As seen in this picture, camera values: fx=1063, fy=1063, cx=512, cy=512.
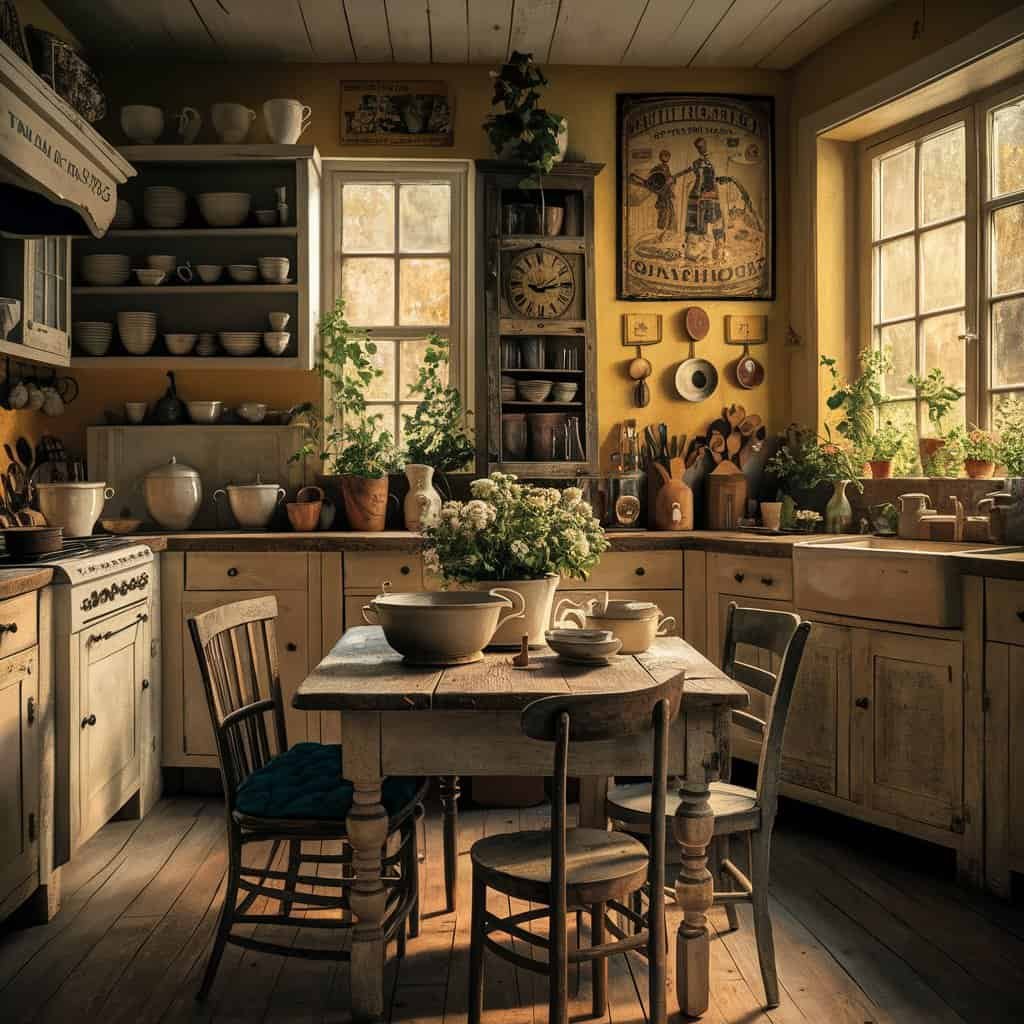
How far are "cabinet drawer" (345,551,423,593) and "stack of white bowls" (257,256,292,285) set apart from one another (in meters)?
1.30

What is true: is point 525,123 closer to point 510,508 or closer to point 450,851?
point 510,508

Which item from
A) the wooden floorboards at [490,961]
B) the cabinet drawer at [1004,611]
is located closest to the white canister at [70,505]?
the wooden floorboards at [490,961]

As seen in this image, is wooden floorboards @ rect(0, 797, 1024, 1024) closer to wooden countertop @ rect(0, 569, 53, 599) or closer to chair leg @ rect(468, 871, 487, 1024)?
chair leg @ rect(468, 871, 487, 1024)

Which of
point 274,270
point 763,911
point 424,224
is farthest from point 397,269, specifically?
point 763,911

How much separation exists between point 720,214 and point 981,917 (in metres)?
3.28

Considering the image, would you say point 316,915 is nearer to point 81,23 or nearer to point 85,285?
point 85,285

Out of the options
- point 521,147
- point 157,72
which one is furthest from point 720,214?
point 157,72

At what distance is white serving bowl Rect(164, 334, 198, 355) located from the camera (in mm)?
4668

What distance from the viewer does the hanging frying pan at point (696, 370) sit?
504cm

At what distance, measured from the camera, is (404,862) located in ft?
9.11

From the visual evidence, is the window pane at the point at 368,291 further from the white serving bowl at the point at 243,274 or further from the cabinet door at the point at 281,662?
the cabinet door at the point at 281,662

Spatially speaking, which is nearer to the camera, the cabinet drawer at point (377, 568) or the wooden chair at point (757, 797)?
the wooden chair at point (757, 797)

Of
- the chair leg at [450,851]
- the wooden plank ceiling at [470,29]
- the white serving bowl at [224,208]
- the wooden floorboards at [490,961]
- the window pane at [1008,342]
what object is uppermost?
the wooden plank ceiling at [470,29]

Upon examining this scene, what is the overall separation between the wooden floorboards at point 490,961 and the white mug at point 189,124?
120 inches
